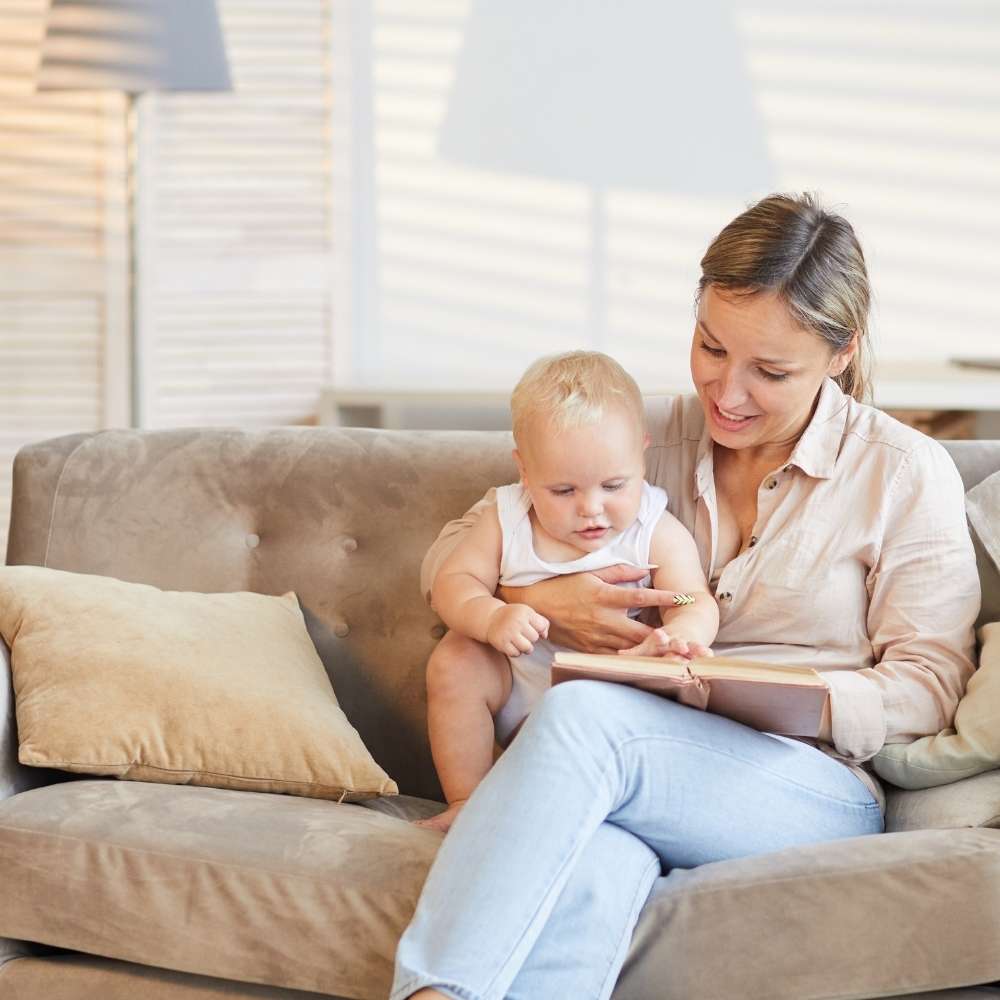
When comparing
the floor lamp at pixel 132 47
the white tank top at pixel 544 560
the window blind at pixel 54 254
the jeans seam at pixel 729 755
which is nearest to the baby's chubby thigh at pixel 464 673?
the white tank top at pixel 544 560

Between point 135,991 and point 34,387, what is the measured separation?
2.55 m

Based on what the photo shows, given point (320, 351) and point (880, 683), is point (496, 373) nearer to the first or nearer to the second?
point (320, 351)

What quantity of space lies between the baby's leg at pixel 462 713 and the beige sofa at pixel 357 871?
126 mm

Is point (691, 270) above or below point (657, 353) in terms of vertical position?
above

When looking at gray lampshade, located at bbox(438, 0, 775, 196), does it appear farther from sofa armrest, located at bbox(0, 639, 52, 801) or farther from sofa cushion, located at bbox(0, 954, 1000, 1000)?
sofa cushion, located at bbox(0, 954, 1000, 1000)

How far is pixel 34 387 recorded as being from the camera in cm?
380

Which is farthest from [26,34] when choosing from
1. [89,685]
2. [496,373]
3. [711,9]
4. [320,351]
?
[89,685]

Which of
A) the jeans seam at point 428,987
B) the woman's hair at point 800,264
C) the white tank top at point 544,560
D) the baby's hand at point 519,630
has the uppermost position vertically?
the woman's hair at point 800,264

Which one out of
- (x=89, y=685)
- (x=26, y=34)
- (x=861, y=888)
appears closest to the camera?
(x=861, y=888)

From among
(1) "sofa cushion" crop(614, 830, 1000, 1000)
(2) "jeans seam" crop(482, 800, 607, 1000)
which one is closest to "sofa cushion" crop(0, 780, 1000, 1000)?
(1) "sofa cushion" crop(614, 830, 1000, 1000)

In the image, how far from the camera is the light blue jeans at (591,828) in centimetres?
134

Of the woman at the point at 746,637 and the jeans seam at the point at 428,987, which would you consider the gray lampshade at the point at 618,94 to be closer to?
the woman at the point at 746,637

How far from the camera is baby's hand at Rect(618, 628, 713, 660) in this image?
5.16ft

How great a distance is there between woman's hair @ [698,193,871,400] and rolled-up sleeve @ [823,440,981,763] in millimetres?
212
